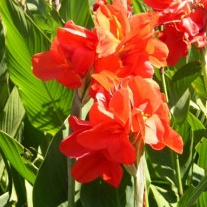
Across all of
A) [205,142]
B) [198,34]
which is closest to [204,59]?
[198,34]

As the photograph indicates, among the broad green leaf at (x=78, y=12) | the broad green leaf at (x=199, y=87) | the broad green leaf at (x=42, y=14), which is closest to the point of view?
the broad green leaf at (x=78, y=12)

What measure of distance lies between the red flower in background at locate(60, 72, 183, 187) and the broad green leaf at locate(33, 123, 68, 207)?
0.25 m

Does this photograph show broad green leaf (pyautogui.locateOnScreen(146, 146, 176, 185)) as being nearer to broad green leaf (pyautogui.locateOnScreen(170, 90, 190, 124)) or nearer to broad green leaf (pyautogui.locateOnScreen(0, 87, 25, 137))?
broad green leaf (pyautogui.locateOnScreen(170, 90, 190, 124))

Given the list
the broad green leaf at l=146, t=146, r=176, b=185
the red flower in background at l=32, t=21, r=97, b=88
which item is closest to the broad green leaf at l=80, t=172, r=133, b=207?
the red flower in background at l=32, t=21, r=97, b=88

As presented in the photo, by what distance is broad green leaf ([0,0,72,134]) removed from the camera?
4.21 ft

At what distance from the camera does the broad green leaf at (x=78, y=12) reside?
1391mm

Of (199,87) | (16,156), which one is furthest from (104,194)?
(199,87)

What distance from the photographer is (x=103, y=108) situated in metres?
0.75

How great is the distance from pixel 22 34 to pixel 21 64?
0.23 feet

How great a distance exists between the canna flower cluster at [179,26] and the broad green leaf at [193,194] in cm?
32

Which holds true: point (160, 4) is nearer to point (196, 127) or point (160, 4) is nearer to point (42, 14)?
point (196, 127)

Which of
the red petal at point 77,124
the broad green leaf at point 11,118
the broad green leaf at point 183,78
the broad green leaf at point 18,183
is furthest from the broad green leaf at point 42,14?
the red petal at point 77,124

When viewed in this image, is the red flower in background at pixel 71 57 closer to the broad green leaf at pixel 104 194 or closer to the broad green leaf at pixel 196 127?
the broad green leaf at pixel 104 194

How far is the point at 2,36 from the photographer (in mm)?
1405
